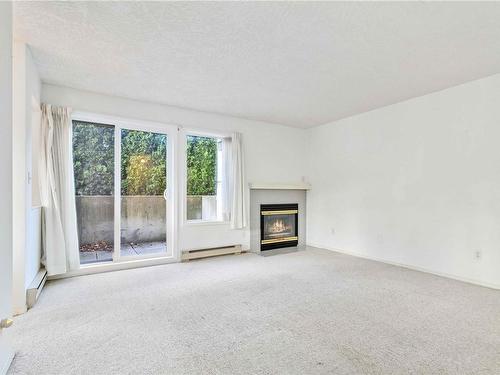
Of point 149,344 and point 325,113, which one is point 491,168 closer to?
point 325,113

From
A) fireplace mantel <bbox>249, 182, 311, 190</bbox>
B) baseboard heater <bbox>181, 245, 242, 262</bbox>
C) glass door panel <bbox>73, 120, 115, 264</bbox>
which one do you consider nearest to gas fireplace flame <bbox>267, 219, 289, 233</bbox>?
fireplace mantel <bbox>249, 182, 311, 190</bbox>

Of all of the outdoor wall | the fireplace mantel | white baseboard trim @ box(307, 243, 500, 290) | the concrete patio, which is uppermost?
the fireplace mantel

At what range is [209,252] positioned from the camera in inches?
183

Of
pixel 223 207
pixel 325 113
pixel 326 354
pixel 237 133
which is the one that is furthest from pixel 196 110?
pixel 326 354

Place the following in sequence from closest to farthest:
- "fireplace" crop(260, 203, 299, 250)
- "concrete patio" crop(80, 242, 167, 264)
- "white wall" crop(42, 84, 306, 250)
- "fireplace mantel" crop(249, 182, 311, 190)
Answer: "white wall" crop(42, 84, 306, 250) < "concrete patio" crop(80, 242, 167, 264) < "fireplace mantel" crop(249, 182, 311, 190) < "fireplace" crop(260, 203, 299, 250)

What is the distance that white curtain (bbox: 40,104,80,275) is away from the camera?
10.9 feet

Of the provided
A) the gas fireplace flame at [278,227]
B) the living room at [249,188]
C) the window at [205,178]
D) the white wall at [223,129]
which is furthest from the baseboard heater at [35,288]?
the gas fireplace flame at [278,227]

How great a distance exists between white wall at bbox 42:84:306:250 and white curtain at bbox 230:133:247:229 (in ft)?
0.66

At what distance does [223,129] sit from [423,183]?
3261mm

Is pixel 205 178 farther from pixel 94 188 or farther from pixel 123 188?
pixel 94 188

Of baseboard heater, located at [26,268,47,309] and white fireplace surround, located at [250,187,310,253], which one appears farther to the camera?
white fireplace surround, located at [250,187,310,253]

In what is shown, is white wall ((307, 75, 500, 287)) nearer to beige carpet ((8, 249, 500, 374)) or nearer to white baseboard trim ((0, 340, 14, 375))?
beige carpet ((8, 249, 500, 374))

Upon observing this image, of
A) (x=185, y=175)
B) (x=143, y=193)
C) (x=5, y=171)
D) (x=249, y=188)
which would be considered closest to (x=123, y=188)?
(x=143, y=193)

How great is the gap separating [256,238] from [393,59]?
3.61 meters
